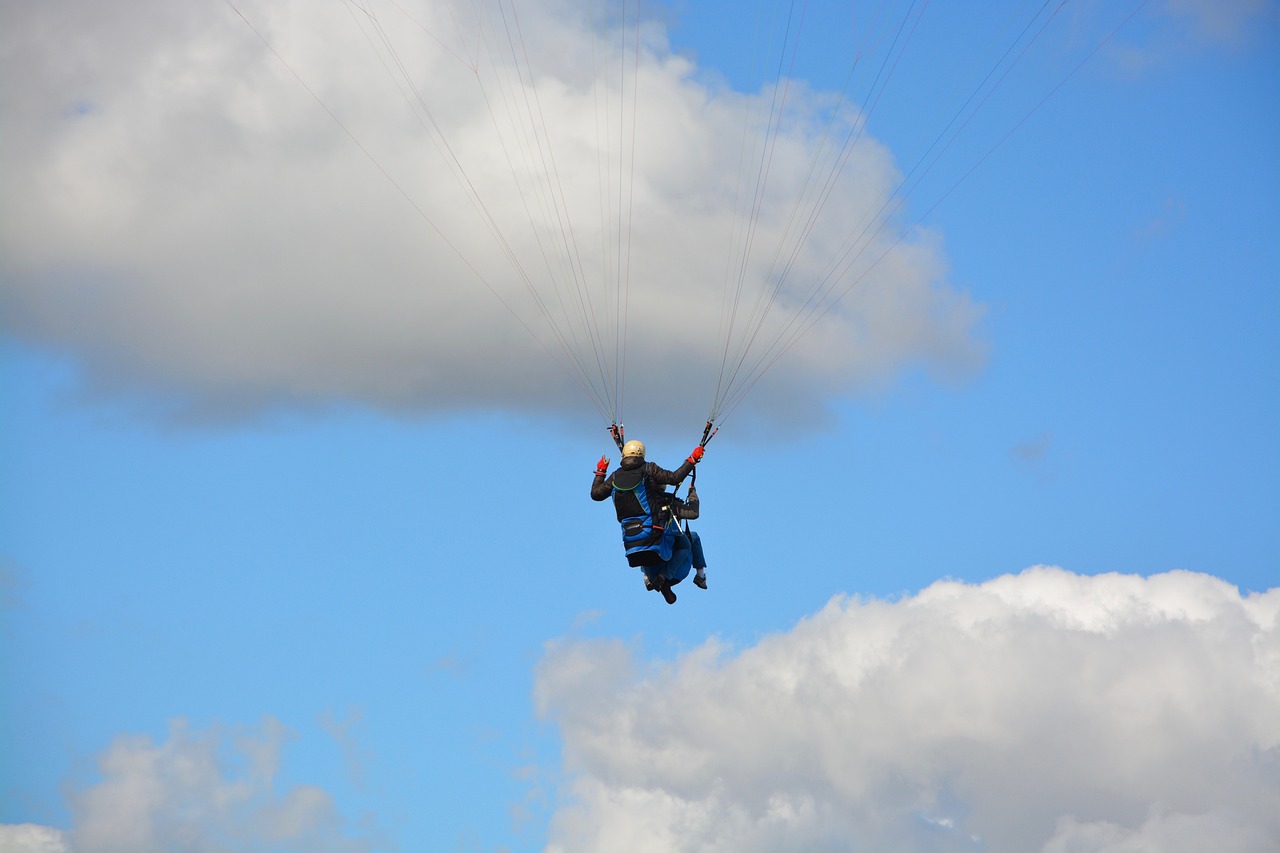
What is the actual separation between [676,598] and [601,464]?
2.90 meters

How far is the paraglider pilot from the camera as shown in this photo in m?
36.4

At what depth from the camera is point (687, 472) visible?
119 feet

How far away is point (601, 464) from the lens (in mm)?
36969

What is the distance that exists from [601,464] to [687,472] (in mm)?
1633

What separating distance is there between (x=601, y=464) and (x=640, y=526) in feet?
4.42

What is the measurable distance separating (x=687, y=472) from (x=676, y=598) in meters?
2.78

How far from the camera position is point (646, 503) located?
3647 cm

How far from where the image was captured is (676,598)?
37.9 metres

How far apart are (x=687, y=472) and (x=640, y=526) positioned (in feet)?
4.11

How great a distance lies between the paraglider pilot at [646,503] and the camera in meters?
36.4
